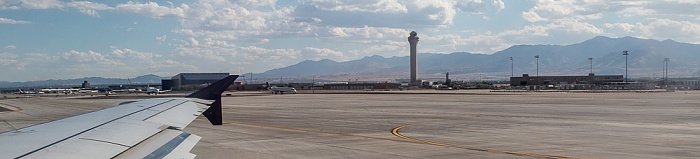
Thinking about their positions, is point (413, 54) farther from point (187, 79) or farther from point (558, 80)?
point (187, 79)

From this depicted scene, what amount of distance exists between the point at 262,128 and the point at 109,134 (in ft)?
61.0

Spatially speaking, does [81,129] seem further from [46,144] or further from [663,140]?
[663,140]

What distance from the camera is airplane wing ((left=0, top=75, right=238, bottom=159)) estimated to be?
5.51 meters

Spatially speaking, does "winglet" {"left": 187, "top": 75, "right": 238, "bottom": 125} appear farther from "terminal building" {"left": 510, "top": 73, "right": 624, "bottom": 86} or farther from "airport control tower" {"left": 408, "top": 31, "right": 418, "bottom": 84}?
"airport control tower" {"left": 408, "top": 31, "right": 418, "bottom": 84}

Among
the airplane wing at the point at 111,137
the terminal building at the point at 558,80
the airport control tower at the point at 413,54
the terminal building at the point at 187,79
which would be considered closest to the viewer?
the airplane wing at the point at 111,137

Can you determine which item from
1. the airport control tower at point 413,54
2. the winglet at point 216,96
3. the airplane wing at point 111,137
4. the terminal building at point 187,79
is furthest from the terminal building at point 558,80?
the airplane wing at point 111,137

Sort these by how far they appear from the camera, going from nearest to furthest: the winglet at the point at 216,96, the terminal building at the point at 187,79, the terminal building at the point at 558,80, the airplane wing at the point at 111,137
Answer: the airplane wing at the point at 111,137
the winglet at the point at 216,96
the terminal building at the point at 187,79
the terminal building at the point at 558,80

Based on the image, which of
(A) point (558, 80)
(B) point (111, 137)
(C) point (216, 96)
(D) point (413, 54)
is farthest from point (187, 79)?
(A) point (558, 80)

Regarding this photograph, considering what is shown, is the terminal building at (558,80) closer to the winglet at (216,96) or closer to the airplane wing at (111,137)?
the winglet at (216,96)

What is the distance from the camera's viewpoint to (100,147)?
19.0 ft

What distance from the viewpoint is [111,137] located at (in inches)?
256

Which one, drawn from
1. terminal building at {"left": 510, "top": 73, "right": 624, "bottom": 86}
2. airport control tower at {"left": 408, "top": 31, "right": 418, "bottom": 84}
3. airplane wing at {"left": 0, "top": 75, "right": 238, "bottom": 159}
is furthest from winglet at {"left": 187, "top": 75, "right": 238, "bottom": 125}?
airport control tower at {"left": 408, "top": 31, "right": 418, "bottom": 84}

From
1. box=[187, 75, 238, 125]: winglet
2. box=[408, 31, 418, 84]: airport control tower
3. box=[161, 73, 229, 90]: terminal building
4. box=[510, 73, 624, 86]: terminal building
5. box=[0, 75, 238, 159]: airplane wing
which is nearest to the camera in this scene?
box=[0, 75, 238, 159]: airplane wing

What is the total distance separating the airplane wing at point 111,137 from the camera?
5.51 m
